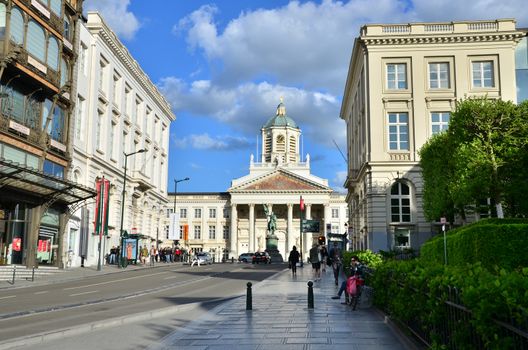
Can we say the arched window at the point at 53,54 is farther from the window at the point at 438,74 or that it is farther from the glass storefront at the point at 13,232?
the window at the point at 438,74

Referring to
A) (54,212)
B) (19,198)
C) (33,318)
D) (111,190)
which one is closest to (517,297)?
(33,318)

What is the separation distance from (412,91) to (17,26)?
28.8m

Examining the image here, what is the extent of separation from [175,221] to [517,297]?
2567 inches

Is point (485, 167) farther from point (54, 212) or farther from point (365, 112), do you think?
point (54, 212)

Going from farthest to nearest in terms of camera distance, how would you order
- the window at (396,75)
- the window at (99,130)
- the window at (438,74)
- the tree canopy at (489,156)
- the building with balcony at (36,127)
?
the window at (99,130) → the window at (396,75) → the window at (438,74) → the tree canopy at (489,156) → the building with balcony at (36,127)

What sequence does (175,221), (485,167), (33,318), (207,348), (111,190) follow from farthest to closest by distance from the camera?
(175,221) → (111,190) → (485,167) → (33,318) → (207,348)

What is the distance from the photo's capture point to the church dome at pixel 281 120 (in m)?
135

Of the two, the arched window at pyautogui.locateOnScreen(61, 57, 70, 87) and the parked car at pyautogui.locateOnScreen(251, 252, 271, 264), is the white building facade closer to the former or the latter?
the arched window at pyautogui.locateOnScreen(61, 57, 70, 87)

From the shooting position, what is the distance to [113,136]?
5797 cm

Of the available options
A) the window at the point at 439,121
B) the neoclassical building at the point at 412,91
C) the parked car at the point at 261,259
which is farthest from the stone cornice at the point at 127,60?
the window at the point at 439,121

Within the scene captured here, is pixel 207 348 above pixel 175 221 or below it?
below

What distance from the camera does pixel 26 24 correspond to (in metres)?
35.9

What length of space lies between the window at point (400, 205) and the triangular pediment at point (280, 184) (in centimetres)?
7138

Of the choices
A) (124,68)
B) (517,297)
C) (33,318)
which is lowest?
(33,318)
